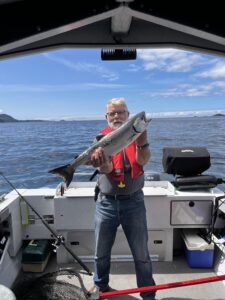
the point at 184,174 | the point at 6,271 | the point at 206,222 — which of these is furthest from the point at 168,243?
the point at 6,271

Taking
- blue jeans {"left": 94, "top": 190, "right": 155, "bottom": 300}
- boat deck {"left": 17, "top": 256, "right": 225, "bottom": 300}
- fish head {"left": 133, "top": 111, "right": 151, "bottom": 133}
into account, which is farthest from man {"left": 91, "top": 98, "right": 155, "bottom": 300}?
boat deck {"left": 17, "top": 256, "right": 225, "bottom": 300}

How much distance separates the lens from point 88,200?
3.96 meters

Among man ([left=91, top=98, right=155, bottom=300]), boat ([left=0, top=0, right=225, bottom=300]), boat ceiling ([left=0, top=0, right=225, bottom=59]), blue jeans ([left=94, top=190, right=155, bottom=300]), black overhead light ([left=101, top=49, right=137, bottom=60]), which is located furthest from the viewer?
boat ([left=0, top=0, right=225, bottom=300])

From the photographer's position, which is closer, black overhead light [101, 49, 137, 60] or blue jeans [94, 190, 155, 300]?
black overhead light [101, 49, 137, 60]

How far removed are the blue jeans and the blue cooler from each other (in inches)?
42.4

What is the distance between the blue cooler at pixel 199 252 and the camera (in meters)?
3.85

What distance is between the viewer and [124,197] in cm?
288

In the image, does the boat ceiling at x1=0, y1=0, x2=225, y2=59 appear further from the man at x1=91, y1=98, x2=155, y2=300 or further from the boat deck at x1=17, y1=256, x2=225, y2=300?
the boat deck at x1=17, y1=256, x2=225, y2=300

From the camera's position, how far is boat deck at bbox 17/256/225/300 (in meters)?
3.35

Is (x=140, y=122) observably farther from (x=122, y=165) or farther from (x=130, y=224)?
(x=130, y=224)

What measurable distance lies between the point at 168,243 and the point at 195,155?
4.08 ft

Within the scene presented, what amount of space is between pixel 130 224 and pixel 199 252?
4.86 ft

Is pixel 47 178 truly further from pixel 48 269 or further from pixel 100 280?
pixel 100 280

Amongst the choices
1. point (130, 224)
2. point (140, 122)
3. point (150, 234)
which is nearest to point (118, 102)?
point (140, 122)
